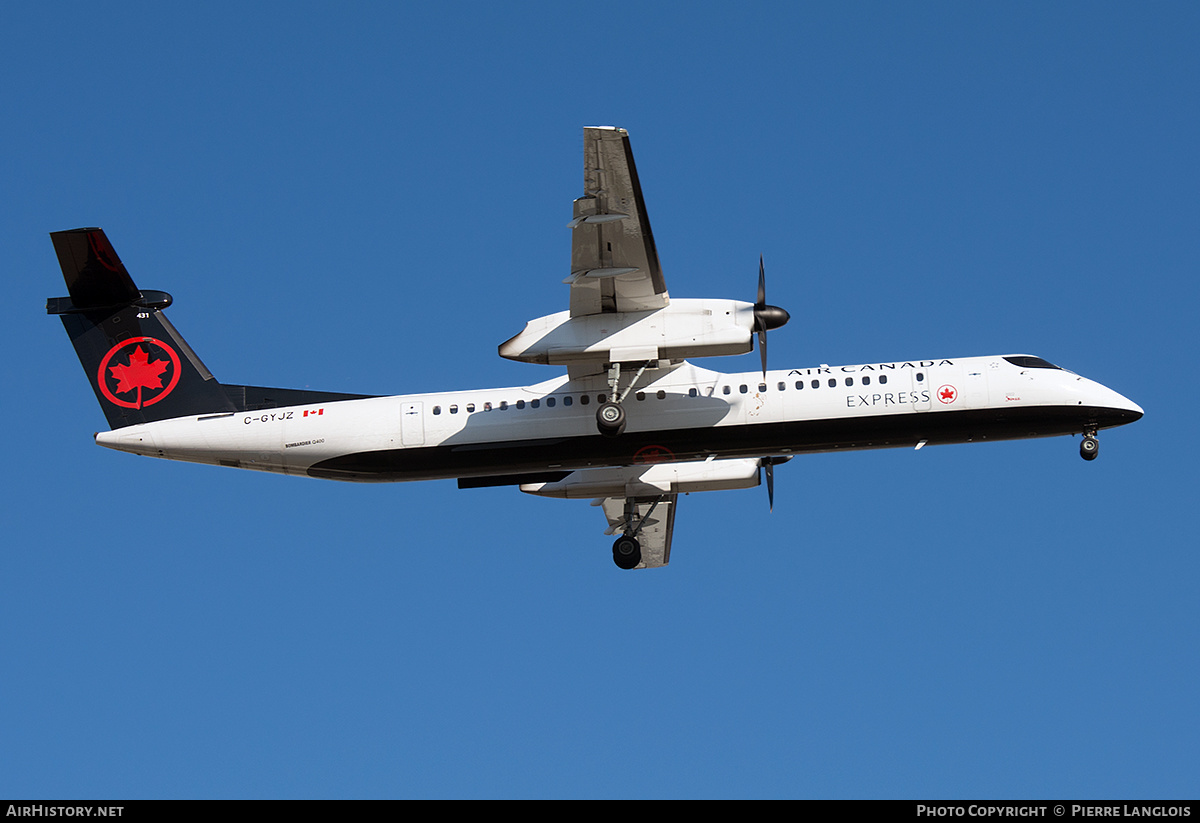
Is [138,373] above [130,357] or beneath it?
beneath

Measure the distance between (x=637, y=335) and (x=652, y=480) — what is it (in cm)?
549

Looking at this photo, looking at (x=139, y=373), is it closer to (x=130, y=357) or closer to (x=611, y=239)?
(x=130, y=357)

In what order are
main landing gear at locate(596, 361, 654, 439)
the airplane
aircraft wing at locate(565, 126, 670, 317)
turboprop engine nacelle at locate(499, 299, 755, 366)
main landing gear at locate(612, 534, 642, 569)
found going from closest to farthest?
1. aircraft wing at locate(565, 126, 670, 317)
2. turboprop engine nacelle at locate(499, 299, 755, 366)
3. main landing gear at locate(596, 361, 654, 439)
4. the airplane
5. main landing gear at locate(612, 534, 642, 569)

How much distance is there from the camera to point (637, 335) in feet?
76.5

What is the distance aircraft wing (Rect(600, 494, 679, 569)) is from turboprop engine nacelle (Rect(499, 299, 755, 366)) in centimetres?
628

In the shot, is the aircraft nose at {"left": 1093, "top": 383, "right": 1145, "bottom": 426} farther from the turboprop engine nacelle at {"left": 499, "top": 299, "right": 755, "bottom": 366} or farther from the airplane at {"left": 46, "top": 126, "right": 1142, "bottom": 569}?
the turboprop engine nacelle at {"left": 499, "top": 299, "right": 755, "bottom": 366}

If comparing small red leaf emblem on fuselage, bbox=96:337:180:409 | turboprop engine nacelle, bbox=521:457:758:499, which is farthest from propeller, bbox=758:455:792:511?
small red leaf emblem on fuselage, bbox=96:337:180:409

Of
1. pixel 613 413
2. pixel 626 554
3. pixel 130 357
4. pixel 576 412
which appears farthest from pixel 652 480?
pixel 130 357

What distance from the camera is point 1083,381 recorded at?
81.4 ft

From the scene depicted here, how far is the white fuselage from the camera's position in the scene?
2422 cm

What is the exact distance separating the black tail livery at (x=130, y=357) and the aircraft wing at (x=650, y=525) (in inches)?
299

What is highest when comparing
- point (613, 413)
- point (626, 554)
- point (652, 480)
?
point (613, 413)
